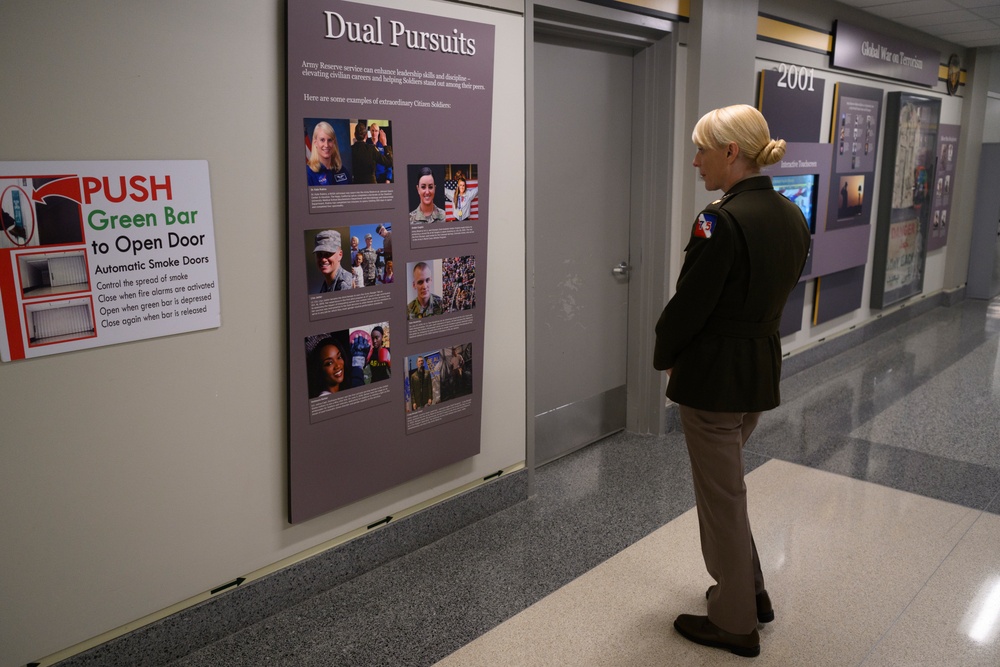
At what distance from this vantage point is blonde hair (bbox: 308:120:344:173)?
8.10 ft

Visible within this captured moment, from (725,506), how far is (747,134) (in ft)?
3.68

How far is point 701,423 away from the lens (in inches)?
89.8

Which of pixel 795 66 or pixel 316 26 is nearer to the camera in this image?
pixel 316 26

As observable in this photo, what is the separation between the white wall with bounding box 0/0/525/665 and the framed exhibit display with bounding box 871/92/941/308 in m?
5.35

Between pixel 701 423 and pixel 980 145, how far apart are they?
26.9 ft

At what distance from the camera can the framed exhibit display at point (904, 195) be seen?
659cm

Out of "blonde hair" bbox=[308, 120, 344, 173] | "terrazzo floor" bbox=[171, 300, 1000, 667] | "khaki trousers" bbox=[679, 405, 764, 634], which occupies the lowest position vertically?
"terrazzo floor" bbox=[171, 300, 1000, 667]

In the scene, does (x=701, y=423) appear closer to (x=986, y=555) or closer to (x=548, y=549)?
(x=548, y=549)

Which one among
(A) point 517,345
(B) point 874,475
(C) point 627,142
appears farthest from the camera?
(C) point 627,142

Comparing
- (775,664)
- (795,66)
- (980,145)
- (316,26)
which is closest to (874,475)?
(775,664)

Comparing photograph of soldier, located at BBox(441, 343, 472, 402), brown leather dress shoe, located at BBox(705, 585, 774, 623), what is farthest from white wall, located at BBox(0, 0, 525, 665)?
brown leather dress shoe, located at BBox(705, 585, 774, 623)

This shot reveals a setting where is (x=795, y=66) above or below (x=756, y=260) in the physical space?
above

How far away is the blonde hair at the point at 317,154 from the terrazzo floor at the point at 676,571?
1587 mm

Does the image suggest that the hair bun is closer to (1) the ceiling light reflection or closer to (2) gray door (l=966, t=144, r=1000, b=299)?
(1) the ceiling light reflection
